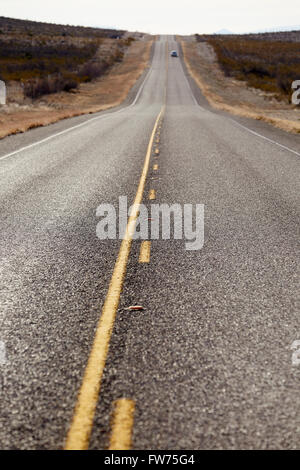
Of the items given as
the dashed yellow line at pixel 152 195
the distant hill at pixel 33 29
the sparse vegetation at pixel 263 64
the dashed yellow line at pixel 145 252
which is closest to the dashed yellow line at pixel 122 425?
the dashed yellow line at pixel 145 252

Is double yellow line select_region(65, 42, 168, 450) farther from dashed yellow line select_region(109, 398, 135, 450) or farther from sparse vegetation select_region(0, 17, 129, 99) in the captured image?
sparse vegetation select_region(0, 17, 129, 99)

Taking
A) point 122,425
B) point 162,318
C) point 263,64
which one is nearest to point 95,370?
point 122,425

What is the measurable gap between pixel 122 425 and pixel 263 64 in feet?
232

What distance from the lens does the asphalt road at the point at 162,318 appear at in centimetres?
251

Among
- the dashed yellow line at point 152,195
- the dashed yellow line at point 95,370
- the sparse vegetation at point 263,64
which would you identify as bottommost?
the dashed yellow line at point 95,370

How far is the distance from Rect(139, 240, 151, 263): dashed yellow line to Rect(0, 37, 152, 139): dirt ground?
1232cm

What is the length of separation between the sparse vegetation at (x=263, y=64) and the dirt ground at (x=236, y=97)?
4.86 feet

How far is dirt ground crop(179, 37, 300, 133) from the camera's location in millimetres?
28828

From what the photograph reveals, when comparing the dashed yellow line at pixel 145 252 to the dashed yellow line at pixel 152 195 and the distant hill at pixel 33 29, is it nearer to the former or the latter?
the dashed yellow line at pixel 152 195

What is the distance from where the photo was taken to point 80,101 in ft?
124

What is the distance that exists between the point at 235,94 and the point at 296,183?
130 ft

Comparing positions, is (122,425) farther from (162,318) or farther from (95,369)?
(162,318)

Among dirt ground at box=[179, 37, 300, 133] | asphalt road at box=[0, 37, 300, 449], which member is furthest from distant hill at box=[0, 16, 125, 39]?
asphalt road at box=[0, 37, 300, 449]

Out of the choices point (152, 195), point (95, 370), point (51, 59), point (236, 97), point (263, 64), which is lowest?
point (95, 370)
